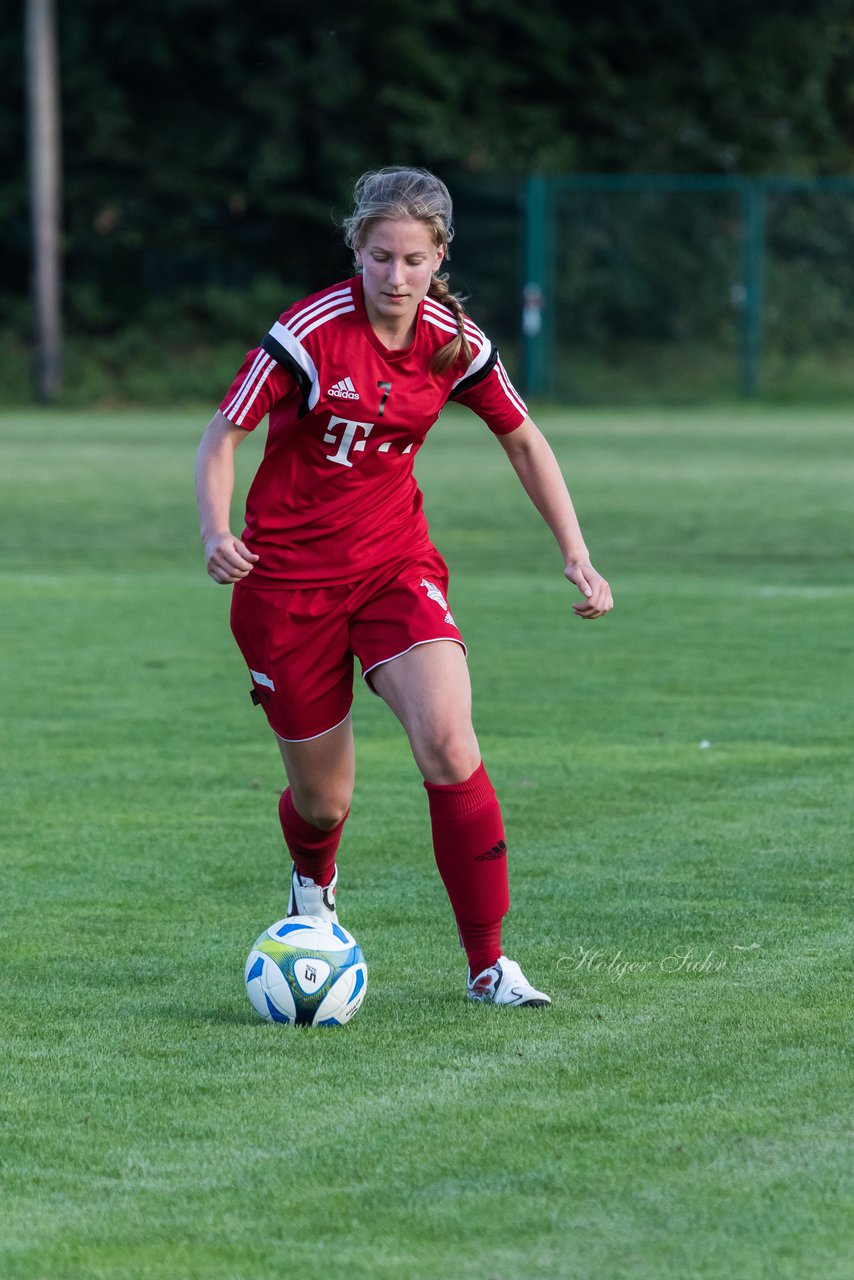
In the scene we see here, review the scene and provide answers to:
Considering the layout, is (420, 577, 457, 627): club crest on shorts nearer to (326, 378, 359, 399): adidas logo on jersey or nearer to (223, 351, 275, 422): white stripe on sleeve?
(326, 378, 359, 399): adidas logo on jersey

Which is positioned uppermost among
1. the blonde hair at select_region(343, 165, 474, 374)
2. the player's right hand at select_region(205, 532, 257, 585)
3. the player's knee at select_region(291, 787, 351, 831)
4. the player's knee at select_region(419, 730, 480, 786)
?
the blonde hair at select_region(343, 165, 474, 374)

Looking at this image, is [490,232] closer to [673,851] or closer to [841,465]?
[841,465]

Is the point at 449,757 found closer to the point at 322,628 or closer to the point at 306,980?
the point at 322,628

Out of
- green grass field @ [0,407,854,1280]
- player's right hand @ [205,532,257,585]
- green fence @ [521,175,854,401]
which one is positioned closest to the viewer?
green grass field @ [0,407,854,1280]

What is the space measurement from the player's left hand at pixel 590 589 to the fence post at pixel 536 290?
2971 centimetres

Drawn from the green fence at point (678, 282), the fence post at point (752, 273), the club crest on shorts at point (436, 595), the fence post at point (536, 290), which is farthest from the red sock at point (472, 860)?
the fence post at point (752, 273)

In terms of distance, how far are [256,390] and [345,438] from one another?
0.26 m

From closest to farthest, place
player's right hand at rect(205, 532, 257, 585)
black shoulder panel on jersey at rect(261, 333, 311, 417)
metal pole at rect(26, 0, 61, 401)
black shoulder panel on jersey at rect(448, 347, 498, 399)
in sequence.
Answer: player's right hand at rect(205, 532, 257, 585) → black shoulder panel on jersey at rect(261, 333, 311, 417) → black shoulder panel on jersey at rect(448, 347, 498, 399) → metal pole at rect(26, 0, 61, 401)

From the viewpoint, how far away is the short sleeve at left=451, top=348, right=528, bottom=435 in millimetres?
5078

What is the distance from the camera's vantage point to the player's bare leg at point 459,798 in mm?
4770

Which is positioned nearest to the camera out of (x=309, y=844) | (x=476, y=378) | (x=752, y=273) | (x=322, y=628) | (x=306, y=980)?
(x=306, y=980)

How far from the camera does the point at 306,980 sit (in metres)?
4.59

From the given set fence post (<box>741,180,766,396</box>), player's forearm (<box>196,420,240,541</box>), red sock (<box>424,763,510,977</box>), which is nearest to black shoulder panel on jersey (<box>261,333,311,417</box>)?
player's forearm (<box>196,420,240,541</box>)

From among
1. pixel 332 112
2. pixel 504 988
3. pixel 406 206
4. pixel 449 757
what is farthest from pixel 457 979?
pixel 332 112
